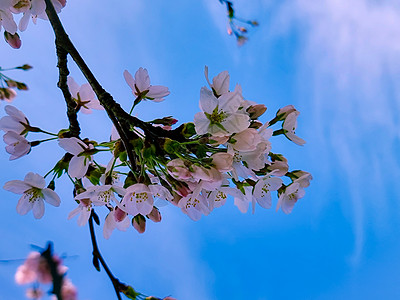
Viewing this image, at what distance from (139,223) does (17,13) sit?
2.88ft

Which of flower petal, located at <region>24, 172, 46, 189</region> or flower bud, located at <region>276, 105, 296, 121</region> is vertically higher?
flower bud, located at <region>276, 105, 296, 121</region>

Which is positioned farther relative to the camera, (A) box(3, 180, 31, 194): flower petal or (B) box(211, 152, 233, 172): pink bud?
(A) box(3, 180, 31, 194): flower petal

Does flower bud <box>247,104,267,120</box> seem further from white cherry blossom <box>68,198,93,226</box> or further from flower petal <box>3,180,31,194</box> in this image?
flower petal <box>3,180,31,194</box>

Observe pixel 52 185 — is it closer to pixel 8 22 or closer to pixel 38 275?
pixel 8 22

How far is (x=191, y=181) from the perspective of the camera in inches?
42.7

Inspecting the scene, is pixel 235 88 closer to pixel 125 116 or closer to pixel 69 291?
pixel 125 116

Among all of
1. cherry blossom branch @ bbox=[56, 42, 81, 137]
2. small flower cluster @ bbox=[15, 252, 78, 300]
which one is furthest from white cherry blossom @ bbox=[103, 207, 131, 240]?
small flower cluster @ bbox=[15, 252, 78, 300]

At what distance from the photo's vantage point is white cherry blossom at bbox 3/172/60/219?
1.27 m

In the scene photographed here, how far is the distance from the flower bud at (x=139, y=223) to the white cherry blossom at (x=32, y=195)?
0.92 feet

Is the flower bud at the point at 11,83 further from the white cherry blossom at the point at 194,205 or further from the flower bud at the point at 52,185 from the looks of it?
the white cherry blossom at the point at 194,205

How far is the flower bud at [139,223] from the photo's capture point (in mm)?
1212

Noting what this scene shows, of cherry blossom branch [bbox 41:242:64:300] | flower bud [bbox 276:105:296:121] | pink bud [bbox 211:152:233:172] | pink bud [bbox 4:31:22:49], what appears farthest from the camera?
pink bud [bbox 4:31:22:49]

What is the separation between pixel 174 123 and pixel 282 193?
430mm

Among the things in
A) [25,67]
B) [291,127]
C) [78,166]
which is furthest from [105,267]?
[25,67]
